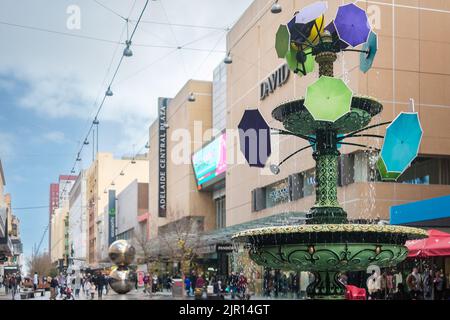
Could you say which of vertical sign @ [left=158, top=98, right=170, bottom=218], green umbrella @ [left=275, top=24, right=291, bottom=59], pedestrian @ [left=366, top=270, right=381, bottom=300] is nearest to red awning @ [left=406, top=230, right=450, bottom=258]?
pedestrian @ [left=366, top=270, right=381, bottom=300]

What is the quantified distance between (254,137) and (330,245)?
197 centimetres

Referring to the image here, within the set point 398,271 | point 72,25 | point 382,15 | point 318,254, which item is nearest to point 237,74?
point 382,15

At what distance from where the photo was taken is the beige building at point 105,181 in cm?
11494

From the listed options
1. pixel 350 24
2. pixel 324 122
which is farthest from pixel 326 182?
pixel 350 24

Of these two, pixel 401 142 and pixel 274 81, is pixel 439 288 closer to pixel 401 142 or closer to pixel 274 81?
pixel 401 142

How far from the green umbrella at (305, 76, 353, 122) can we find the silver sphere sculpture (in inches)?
944

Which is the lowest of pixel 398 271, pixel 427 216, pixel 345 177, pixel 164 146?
pixel 398 271

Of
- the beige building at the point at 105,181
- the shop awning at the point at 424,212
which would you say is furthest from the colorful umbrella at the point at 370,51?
the beige building at the point at 105,181

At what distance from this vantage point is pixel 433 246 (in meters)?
18.9

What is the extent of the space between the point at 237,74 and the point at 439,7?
683 inches

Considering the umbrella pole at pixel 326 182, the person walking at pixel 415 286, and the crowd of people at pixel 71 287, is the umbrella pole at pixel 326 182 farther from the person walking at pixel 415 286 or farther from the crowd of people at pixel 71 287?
the crowd of people at pixel 71 287
